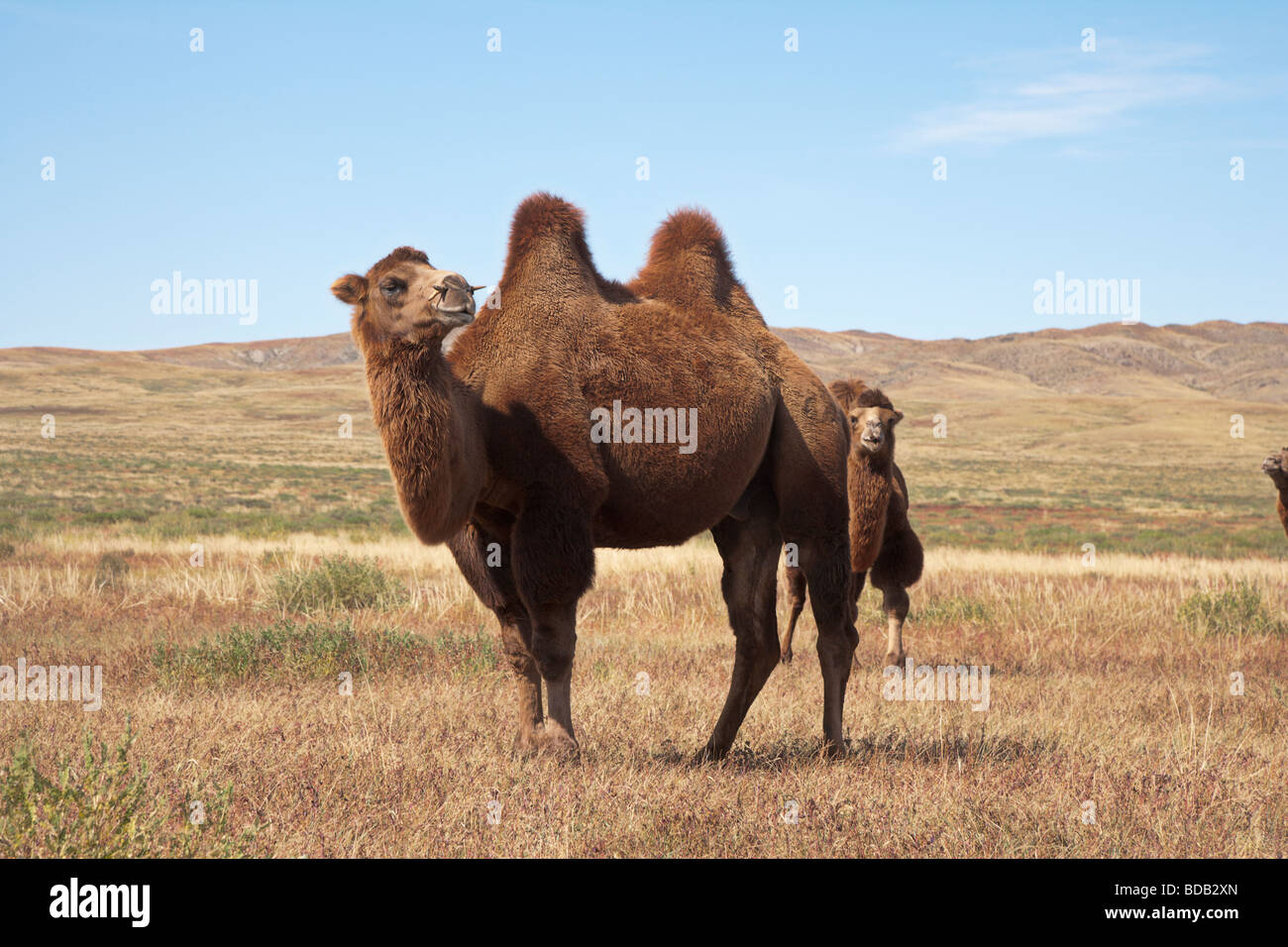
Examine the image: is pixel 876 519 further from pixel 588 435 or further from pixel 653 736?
pixel 588 435

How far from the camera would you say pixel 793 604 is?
11.1 meters

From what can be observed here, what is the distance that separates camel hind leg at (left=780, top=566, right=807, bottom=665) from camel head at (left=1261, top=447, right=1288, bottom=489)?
5.63m

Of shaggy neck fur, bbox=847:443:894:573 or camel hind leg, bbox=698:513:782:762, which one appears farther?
shaggy neck fur, bbox=847:443:894:573

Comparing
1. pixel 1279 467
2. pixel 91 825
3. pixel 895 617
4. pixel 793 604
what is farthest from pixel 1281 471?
pixel 91 825

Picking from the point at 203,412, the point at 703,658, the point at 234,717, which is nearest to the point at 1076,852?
the point at 234,717

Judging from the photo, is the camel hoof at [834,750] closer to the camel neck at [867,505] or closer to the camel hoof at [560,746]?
the camel hoof at [560,746]

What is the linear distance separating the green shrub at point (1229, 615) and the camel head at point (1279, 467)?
50.9 inches

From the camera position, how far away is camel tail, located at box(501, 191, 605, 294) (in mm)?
6375

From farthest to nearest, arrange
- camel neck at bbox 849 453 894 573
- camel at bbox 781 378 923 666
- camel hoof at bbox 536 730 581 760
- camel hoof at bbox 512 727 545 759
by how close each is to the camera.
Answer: camel at bbox 781 378 923 666 < camel neck at bbox 849 453 894 573 < camel hoof at bbox 512 727 545 759 < camel hoof at bbox 536 730 581 760

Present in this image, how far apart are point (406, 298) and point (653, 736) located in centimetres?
348

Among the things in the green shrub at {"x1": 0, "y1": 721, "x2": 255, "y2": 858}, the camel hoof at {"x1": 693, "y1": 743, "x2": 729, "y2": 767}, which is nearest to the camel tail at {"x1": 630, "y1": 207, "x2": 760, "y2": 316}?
the camel hoof at {"x1": 693, "y1": 743, "x2": 729, "y2": 767}

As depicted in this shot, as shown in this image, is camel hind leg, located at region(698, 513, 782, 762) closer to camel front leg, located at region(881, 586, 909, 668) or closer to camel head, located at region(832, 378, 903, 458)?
camel head, located at region(832, 378, 903, 458)

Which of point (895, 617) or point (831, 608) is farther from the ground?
point (831, 608)
